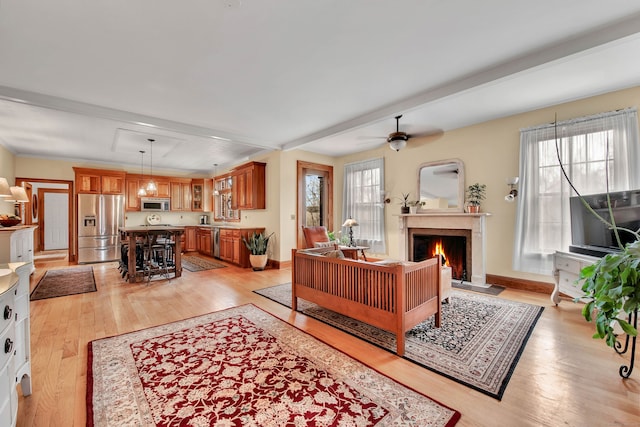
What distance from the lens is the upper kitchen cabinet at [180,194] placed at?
842 cm

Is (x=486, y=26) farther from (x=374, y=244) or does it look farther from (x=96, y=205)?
(x=96, y=205)

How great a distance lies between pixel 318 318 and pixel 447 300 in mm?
1773

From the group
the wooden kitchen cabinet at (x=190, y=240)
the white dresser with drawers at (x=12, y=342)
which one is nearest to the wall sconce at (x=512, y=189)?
the white dresser with drawers at (x=12, y=342)

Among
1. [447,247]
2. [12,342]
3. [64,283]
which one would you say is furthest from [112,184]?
[447,247]

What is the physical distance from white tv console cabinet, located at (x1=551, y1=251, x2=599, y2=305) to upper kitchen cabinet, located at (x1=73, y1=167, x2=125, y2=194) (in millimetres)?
9220

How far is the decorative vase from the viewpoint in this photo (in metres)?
5.71

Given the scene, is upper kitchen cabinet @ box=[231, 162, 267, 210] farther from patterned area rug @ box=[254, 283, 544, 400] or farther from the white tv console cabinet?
the white tv console cabinet

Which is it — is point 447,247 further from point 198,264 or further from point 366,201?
point 198,264

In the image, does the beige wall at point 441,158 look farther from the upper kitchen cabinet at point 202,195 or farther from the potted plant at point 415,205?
the upper kitchen cabinet at point 202,195

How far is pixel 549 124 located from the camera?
12.6 feet

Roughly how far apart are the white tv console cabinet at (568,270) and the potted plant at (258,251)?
15.8 ft

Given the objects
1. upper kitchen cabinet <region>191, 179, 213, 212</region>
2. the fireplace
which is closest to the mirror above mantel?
the fireplace

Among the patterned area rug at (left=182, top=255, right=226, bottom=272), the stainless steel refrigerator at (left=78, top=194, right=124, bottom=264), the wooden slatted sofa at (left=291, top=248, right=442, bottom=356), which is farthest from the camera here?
the stainless steel refrigerator at (left=78, top=194, right=124, bottom=264)

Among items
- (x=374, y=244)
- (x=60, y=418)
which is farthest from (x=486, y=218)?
(x=60, y=418)
